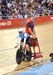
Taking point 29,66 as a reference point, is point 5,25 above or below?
below

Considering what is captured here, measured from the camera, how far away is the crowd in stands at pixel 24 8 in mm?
15681

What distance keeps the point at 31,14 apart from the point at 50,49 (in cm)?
659

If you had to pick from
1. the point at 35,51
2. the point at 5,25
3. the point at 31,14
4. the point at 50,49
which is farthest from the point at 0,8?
the point at 35,51

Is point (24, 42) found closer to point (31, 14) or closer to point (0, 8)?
point (0, 8)

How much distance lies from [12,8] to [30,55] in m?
8.06

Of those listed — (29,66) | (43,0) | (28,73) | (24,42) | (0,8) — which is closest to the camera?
(28,73)

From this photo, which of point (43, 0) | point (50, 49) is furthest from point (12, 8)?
point (50, 49)

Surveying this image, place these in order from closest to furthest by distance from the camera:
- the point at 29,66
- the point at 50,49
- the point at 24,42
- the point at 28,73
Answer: the point at 28,73
the point at 29,66
the point at 24,42
the point at 50,49

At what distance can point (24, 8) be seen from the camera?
55.6ft

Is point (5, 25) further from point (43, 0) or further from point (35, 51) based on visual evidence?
point (35, 51)

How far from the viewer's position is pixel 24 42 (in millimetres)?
8406

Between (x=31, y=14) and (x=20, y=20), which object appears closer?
(x=20, y=20)

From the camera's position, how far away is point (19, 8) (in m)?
16.8

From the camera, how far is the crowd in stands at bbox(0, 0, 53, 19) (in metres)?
15.7
